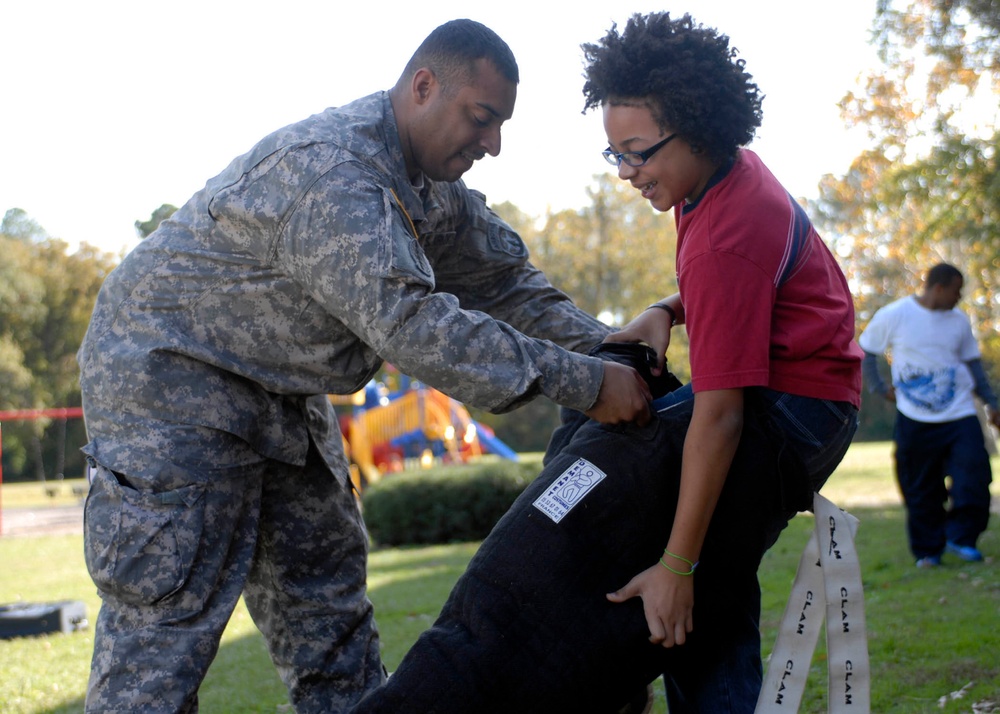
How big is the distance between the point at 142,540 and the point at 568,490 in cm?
123

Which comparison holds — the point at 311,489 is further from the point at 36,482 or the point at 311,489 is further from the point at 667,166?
the point at 36,482

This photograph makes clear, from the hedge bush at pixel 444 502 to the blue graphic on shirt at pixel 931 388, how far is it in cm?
525

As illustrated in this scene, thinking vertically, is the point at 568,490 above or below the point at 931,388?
above

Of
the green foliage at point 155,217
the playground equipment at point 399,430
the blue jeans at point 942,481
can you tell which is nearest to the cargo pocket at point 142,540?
the green foliage at point 155,217

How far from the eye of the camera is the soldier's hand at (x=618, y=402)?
2824 millimetres

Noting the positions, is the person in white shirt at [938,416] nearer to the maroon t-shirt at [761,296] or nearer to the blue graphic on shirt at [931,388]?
the blue graphic on shirt at [931,388]

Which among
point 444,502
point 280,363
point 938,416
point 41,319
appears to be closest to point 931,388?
point 938,416

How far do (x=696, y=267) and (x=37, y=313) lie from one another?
76.0 feet

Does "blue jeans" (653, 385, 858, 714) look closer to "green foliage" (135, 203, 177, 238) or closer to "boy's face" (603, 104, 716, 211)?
"boy's face" (603, 104, 716, 211)

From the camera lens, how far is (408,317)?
9.30 ft

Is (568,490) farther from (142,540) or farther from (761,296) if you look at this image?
(142,540)

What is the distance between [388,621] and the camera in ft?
23.0

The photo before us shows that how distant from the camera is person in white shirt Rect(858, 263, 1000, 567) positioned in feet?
25.3

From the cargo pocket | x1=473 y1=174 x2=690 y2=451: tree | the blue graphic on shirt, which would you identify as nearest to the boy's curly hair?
the cargo pocket
